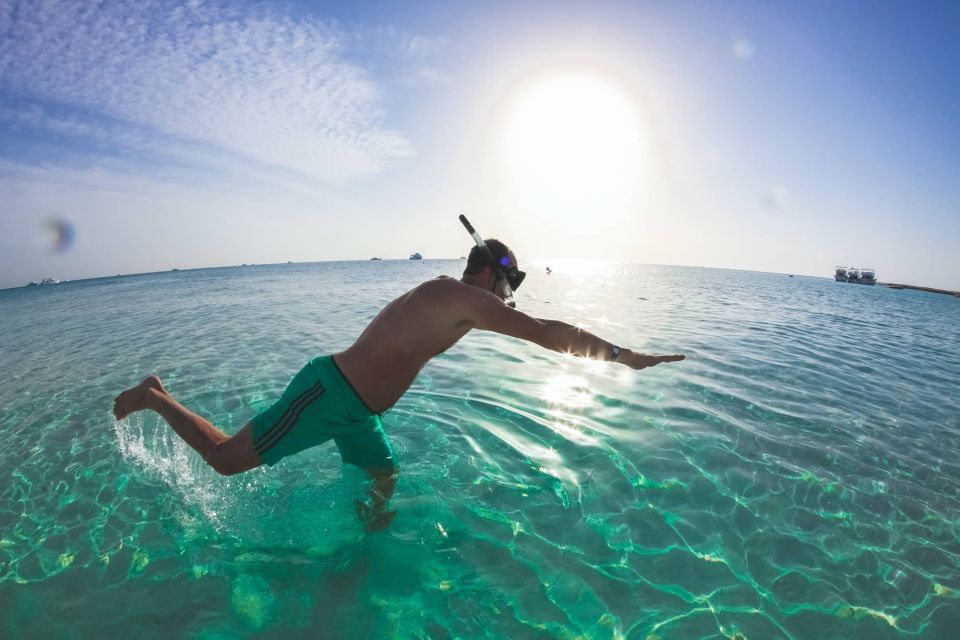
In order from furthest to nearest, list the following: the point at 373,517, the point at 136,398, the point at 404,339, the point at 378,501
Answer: the point at 136,398
the point at 378,501
the point at 373,517
the point at 404,339

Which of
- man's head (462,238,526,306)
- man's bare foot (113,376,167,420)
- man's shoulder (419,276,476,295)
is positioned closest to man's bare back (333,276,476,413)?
man's shoulder (419,276,476,295)

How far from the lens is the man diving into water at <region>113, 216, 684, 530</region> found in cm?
294

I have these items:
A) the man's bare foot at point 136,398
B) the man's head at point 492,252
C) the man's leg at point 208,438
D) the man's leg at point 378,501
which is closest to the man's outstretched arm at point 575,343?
the man's head at point 492,252

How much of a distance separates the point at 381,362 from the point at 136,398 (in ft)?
9.94

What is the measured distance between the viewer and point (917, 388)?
837 centimetres

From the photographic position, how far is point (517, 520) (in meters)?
3.71

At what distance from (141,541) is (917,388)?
1344cm

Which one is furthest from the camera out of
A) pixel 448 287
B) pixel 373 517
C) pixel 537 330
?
pixel 373 517

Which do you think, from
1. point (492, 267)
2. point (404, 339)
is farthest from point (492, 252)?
point (404, 339)

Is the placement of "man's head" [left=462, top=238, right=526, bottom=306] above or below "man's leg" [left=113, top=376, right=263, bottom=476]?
above

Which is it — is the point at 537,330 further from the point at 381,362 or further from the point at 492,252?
the point at 381,362

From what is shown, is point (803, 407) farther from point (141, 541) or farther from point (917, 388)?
point (141, 541)

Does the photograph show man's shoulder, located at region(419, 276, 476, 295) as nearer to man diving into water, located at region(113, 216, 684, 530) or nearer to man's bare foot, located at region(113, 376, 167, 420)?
man diving into water, located at region(113, 216, 684, 530)

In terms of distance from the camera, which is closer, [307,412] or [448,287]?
[448,287]
